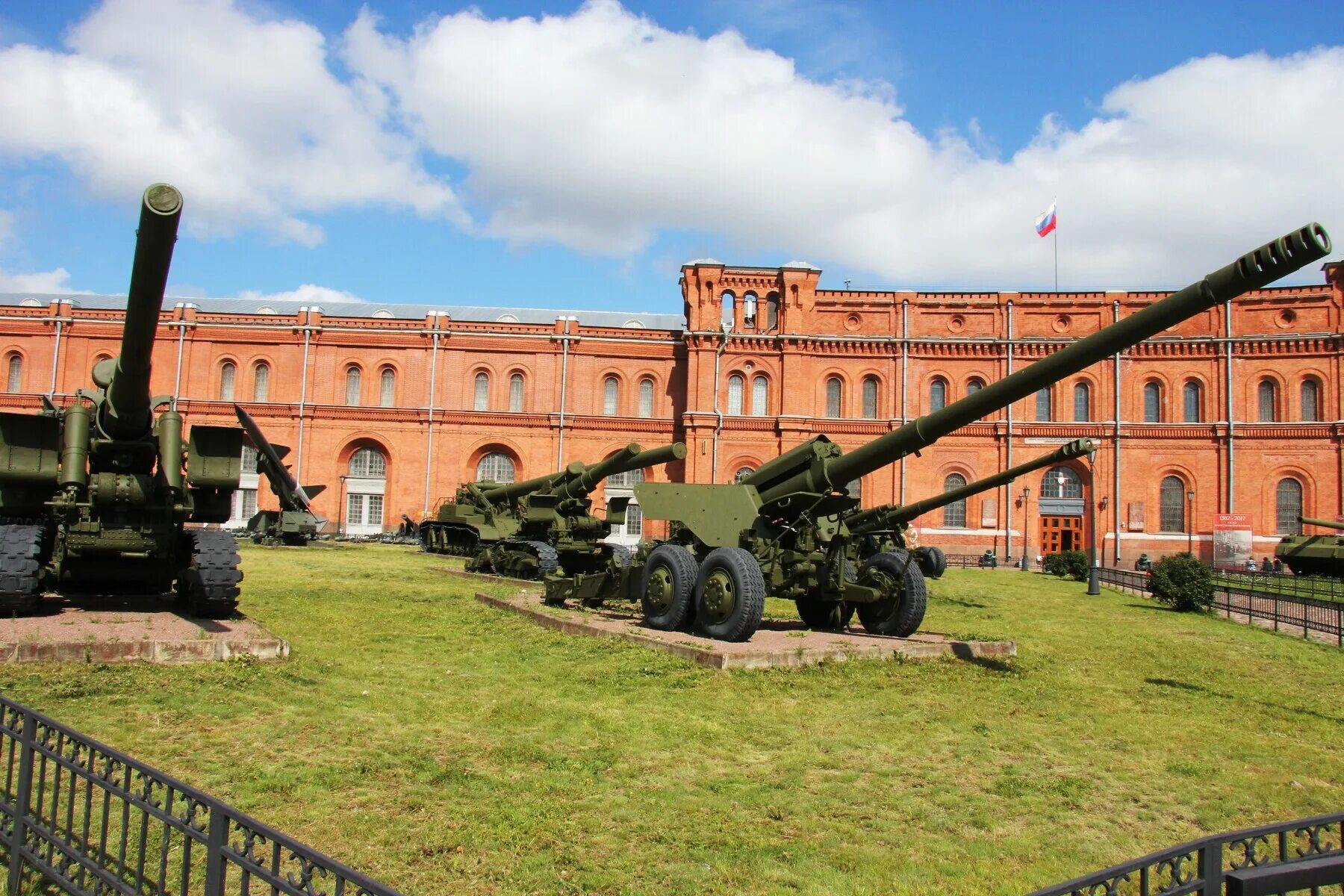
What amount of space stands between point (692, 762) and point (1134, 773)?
2.82 metres

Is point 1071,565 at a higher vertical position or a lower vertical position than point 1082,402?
lower

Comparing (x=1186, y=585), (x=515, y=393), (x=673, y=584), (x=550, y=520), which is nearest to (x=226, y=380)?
(x=515, y=393)

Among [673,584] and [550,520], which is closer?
[673,584]

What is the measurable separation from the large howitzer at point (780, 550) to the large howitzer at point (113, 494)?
188 inches

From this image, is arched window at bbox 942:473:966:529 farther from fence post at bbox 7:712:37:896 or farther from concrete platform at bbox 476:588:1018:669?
fence post at bbox 7:712:37:896

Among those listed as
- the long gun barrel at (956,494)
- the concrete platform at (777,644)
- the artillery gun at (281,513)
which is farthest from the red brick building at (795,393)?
the concrete platform at (777,644)

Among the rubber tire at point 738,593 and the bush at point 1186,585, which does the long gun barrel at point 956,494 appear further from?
the bush at point 1186,585

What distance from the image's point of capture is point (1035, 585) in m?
27.0

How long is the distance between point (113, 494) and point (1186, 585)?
18714 mm

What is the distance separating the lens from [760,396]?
135 feet

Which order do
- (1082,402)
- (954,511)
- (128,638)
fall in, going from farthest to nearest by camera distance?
(1082,402) → (954,511) → (128,638)

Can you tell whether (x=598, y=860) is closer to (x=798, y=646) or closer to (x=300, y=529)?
(x=798, y=646)

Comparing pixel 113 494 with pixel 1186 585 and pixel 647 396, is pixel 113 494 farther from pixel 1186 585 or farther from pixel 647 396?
pixel 647 396

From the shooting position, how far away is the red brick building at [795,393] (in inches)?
1550
